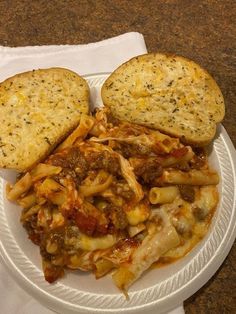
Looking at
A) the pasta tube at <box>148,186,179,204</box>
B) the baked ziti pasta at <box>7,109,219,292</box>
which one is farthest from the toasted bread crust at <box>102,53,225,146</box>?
the pasta tube at <box>148,186,179,204</box>

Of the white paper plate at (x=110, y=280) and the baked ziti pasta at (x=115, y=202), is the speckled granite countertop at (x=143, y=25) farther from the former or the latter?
the white paper plate at (x=110, y=280)

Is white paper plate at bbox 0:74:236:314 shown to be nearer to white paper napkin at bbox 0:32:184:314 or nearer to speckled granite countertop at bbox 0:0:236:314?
white paper napkin at bbox 0:32:184:314

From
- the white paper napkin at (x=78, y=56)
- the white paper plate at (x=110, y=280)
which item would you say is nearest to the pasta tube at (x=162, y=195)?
the white paper plate at (x=110, y=280)

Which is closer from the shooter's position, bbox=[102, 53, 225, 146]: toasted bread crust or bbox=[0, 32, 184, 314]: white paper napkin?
bbox=[102, 53, 225, 146]: toasted bread crust

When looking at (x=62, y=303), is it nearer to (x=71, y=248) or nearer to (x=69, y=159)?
(x=71, y=248)

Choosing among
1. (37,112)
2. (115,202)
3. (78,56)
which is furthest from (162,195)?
(78,56)

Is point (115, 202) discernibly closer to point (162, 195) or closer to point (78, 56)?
point (162, 195)
